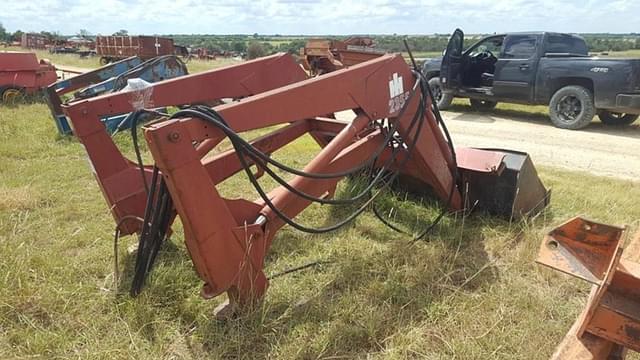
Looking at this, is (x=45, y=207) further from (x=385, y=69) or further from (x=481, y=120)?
(x=481, y=120)

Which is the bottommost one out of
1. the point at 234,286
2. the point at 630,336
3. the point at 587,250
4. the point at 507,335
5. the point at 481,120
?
the point at 481,120

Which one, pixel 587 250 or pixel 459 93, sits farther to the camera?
pixel 459 93

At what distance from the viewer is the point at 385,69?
3004mm

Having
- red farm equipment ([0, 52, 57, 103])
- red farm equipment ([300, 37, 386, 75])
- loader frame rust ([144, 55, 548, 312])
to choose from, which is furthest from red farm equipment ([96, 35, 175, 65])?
loader frame rust ([144, 55, 548, 312])

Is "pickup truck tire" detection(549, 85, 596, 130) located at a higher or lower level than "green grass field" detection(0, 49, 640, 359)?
lower

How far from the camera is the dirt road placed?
6406 millimetres

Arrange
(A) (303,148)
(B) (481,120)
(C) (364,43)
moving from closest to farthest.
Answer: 1. (A) (303,148)
2. (B) (481,120)
3. (C) (364,43)

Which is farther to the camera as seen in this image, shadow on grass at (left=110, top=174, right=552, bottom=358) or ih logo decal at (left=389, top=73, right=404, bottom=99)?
ih logo decal at (left=389, top=73, right=404, bottom=99)

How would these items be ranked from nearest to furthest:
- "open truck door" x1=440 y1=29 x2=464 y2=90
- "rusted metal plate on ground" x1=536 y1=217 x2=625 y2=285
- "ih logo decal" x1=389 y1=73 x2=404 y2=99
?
"rusted metal plate on ground" x1=536 y1=217 x2=625 y2=285, "ih logo decal" x1=389 y1=73 x2=404 y2=99, "open truck door" x1=440 y1=29 x2=464 y2=90

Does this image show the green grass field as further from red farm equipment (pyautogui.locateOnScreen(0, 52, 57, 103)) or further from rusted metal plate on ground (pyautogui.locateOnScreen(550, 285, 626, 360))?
red farm equipment (pyautogui.locateOnScreen(0, 52, 57, 103))

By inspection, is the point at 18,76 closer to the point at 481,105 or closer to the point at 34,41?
the point at 481,105

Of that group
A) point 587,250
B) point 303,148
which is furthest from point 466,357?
point 303,148

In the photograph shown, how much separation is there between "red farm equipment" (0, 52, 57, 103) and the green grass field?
8213mm

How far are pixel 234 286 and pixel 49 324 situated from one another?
Result: 1046 millimetres
